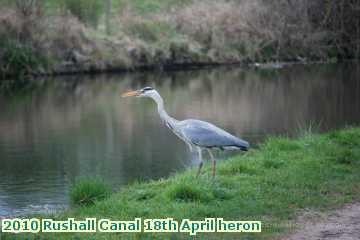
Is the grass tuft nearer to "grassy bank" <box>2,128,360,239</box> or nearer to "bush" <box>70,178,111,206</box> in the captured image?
"grassy bank" <box>2,128,360,239</box>

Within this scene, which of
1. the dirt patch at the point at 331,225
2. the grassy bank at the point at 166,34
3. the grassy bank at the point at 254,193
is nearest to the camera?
the dirt patch at the point at 331,225

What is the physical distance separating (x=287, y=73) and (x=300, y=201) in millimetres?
36695

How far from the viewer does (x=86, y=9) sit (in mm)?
48250

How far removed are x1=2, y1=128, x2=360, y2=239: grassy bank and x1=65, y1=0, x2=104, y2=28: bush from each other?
118 feet

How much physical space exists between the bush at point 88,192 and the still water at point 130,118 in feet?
5.10

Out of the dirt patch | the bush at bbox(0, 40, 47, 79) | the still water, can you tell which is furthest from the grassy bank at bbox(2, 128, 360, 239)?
the bush at bbox(0, 40, 47, 79)

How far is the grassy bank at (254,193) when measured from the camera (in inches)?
369

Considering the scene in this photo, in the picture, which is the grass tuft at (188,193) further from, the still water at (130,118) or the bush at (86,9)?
the bush at (86,9)

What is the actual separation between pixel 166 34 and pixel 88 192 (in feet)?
133

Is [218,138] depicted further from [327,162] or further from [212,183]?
[327,162]

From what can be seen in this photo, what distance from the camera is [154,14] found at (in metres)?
53.8

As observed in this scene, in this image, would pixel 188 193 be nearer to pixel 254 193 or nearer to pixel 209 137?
pixel 254 193

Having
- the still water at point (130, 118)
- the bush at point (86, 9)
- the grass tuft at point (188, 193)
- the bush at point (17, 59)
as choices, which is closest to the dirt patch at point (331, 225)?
the grass tuft at point (188, 193)

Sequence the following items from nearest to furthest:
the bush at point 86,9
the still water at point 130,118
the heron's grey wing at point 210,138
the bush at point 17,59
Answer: the heron's grey wing at point 210,138
the still water at point 130,118
the bush at point 17,59
the bush at point 86,9
